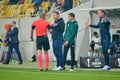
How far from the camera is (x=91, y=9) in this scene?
26891 millimetres

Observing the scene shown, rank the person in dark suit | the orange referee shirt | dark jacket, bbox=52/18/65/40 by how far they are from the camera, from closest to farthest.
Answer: the orange referee shirt, dark jacket, bbox=52/18/65/40, the person in dark suit

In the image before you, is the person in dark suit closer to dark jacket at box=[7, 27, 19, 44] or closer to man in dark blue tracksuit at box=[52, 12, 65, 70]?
dark jacket at box=[7, 27, 19, 44]

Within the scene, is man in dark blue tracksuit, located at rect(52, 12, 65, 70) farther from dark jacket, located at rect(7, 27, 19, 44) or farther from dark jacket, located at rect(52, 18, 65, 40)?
dark jacket, located at rect(7, 27, 19, 44)

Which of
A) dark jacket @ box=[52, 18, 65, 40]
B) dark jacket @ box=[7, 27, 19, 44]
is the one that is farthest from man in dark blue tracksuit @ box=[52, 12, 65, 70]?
dark jacket @ box=[7, 27, 19, 44]

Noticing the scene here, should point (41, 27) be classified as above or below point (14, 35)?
below

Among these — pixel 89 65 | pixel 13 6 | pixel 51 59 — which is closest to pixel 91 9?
pixel 51 59

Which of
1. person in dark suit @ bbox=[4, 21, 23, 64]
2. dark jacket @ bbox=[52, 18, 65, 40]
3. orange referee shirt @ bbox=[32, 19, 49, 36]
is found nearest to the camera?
orange referee shirt @ bbox=[32, 19, 49, 36]

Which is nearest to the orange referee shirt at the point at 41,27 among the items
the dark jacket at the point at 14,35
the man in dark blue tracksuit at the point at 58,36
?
the man in dark blue tracksuit at the point at 58,36

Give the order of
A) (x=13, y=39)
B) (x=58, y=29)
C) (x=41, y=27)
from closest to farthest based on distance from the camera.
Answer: (x=41, y=27) < (x=58, y=29) < (x=13, y=39)

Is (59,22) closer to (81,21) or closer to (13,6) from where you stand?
(81,21)

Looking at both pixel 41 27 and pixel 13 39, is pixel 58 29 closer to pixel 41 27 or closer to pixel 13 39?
pixel 41 27

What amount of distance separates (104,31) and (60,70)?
2.24m

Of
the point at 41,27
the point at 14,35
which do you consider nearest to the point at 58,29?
the point at 41,27

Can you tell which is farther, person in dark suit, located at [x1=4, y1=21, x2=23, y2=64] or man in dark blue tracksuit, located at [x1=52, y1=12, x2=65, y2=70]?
person in dark suit, located at [x1=4, y1=21, x2=23, y2=64]
